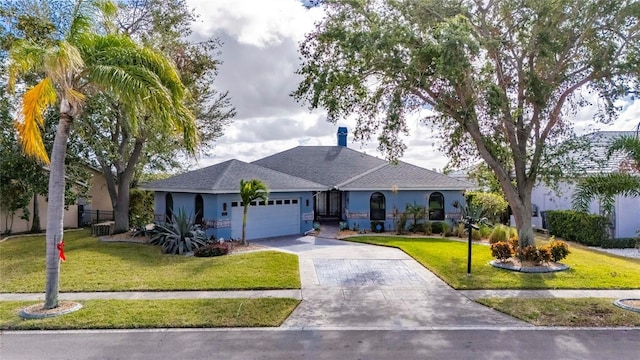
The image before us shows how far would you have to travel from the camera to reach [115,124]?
2142cm

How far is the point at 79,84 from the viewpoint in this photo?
9.82 meters

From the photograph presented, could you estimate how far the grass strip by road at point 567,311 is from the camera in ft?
29.0

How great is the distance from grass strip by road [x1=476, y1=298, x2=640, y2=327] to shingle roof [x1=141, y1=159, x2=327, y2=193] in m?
12.5

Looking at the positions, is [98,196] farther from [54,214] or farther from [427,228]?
[54,214]

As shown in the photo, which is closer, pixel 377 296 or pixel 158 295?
pixel 158 295

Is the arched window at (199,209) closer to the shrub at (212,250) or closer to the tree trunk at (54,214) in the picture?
the shrub at (212,250)

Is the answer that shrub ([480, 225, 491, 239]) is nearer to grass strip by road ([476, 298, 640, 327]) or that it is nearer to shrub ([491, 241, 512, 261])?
shrub ([491, 241, 512, 261])

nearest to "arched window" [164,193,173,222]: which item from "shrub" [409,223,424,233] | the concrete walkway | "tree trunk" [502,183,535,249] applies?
the concrete walkway

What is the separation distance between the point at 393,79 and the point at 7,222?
23154mm

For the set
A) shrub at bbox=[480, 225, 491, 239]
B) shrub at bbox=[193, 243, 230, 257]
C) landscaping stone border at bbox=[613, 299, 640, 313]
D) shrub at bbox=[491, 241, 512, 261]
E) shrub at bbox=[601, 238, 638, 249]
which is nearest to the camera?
landscaping stone border at bbox=[613, 299, 640, 313]

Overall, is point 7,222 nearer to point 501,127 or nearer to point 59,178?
point 59,178

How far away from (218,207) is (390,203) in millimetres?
9745

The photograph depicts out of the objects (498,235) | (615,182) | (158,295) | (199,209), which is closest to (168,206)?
(199,209)

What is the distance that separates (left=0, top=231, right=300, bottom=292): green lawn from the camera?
11.5 meters
